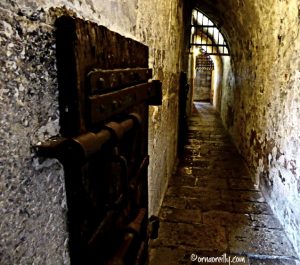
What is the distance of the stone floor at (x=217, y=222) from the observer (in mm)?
1813

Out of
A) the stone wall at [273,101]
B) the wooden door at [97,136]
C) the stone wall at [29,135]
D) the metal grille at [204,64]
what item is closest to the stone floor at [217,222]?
the stone wall at [273,101]

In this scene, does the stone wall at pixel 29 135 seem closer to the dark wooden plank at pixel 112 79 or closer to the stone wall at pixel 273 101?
the dark wooden plank at pixel 112 79

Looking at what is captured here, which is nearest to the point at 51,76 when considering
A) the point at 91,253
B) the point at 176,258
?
the point at 91,253

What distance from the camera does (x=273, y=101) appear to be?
2.55 meters

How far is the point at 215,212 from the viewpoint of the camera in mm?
2396

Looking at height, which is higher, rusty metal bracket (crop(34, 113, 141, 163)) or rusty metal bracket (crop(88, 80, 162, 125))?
rusty metal bracket (crop(88, 80, 162, 125))

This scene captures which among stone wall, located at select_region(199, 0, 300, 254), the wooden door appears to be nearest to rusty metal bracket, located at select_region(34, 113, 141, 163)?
the wooden door

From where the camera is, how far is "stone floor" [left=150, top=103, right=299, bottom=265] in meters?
1.81

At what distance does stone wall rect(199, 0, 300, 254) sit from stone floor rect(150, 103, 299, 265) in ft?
0.47

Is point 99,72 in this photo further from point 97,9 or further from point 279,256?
point 279,256

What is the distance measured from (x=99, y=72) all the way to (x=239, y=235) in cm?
185

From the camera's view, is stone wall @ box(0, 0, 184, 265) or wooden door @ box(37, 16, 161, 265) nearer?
stone wall @ box(0, 0, 184, 265)

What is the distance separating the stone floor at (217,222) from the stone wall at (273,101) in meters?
0.14

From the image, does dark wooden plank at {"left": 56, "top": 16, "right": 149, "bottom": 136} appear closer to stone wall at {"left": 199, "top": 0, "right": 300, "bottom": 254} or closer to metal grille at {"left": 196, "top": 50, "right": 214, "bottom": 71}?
stone wall at {"left": 199, "top": 0, "right": 300, "bottom": 254}
